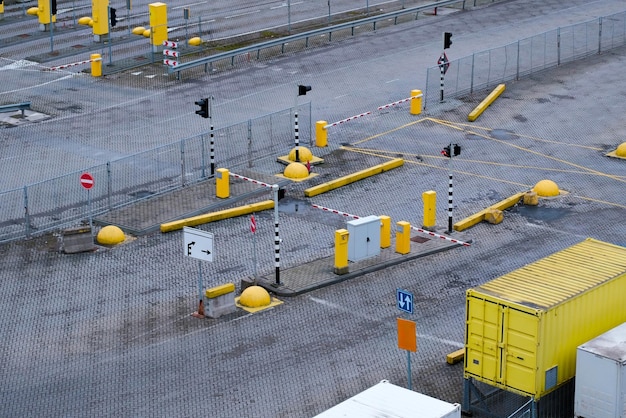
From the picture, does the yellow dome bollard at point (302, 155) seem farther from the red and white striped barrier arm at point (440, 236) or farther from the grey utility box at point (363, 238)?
the grey utility box at point (363, 238)

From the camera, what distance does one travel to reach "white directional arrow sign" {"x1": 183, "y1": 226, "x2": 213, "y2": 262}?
3212cm

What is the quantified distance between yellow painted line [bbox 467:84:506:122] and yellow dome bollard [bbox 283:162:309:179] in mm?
8854

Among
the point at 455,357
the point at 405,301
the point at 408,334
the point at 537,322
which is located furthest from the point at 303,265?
the point at 537,322

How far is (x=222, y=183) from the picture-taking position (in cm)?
4072

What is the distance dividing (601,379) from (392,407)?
4347 millimetres

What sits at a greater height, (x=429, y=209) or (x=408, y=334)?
(x=408, y=334)

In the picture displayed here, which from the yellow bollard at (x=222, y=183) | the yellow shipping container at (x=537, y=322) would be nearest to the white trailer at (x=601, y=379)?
the yellow shipping container at (x=537, y=322)

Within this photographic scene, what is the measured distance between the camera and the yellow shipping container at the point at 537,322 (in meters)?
26.4

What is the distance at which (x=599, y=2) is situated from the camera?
68500 mm

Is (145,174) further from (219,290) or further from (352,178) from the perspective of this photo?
(219,290)

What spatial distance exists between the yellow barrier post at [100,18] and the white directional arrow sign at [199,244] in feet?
91.6

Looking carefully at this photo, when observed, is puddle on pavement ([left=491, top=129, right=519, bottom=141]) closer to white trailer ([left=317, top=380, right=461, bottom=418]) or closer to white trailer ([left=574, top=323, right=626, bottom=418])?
white trailer ([left=574, top=323, right=626, bottom=418])

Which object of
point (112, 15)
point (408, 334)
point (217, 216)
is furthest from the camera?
point (112, 15)

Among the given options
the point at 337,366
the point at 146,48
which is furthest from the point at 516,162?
the point at 146,48
